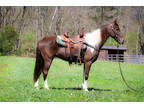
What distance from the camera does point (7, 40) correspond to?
11.8 m

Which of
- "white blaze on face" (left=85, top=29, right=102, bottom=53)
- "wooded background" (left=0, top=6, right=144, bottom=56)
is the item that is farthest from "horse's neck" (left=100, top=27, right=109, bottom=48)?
"wooded background" (left=0, top=6, right=144, bottom=56)

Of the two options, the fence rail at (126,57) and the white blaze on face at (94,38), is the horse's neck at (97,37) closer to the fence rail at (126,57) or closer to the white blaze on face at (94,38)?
the white blaze on face at (94,38)

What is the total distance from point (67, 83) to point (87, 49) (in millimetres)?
2145

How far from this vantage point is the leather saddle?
6203 mm

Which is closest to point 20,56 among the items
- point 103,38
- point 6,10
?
point 6,10

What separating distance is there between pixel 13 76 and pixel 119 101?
5.99 metres

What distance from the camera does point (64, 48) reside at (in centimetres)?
635

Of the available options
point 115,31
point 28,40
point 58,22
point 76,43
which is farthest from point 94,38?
point 28,40

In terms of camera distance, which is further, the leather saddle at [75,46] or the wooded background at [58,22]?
the wooded background at [58,22]

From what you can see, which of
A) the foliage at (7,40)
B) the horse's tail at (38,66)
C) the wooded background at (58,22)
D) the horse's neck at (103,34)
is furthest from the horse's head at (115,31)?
the foliage at (7,40)

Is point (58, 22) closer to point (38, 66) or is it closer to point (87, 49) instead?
point (38, 66)

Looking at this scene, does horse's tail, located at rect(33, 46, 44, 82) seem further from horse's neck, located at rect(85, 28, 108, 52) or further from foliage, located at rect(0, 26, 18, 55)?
foliage, located at rect(0, 26, 18, 55)

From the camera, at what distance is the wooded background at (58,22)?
10.4 m

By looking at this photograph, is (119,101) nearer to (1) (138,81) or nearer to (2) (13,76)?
(1) (138,81)
